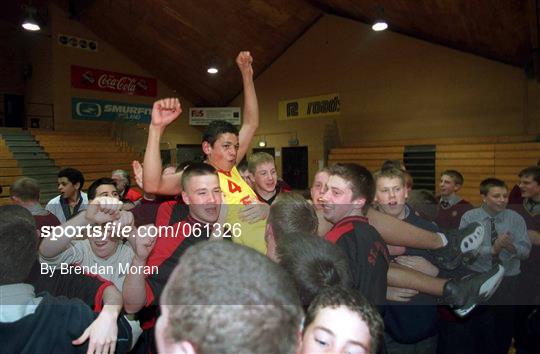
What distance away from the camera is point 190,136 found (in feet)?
54.3

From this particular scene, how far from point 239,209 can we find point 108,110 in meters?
13.9

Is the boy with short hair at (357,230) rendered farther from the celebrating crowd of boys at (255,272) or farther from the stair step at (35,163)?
the stair step at (35,163)

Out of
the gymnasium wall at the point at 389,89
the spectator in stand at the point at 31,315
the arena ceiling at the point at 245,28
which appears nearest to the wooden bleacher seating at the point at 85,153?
the arena ceiling at the point at 245,28

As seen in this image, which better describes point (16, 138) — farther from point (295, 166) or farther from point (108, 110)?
point (295, 166)

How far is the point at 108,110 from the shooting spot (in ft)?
47.6

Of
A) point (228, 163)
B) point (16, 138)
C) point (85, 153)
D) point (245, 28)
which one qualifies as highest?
point (245, 28)

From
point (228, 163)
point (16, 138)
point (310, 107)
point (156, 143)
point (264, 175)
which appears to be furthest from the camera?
point (310, 107)

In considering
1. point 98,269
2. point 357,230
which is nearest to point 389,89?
point 357,230

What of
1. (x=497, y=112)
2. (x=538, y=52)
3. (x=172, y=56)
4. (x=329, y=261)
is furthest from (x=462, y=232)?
(x=172, y=56)

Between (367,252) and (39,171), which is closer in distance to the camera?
(367,252)

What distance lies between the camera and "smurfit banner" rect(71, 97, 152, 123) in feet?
45.2

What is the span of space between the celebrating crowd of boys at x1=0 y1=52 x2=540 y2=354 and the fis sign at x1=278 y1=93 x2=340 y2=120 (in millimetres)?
10326

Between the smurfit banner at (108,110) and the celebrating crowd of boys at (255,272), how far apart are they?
1229 cm

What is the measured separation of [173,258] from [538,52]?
9361 mm
